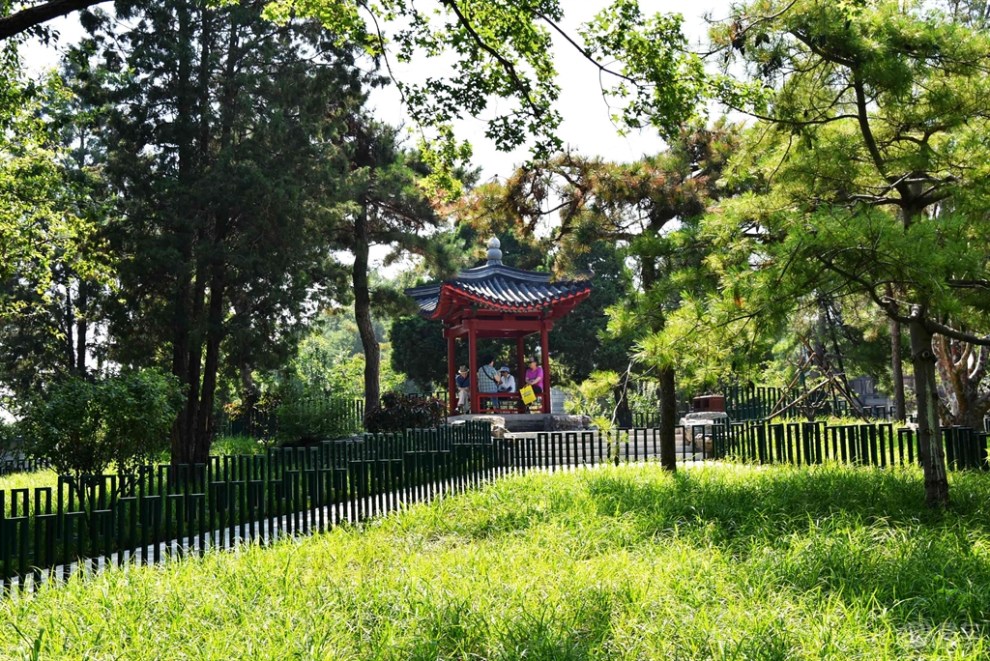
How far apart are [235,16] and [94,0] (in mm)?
8999

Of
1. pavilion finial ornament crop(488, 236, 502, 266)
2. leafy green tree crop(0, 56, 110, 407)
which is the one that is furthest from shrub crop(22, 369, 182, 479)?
pavilion finial ornament crop(488, 236, 502, 266)

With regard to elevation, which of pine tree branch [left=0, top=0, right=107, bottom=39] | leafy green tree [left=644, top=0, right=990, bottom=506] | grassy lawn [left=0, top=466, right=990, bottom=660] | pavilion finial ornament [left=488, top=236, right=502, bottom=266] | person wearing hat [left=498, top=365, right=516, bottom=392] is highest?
pavilion finial ornament [left=488, top=236, right=502, bottom=266]

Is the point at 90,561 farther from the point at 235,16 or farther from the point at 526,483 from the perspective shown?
the point at 235,16

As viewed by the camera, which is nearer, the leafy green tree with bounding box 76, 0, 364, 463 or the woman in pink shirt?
the leafy green tree with bounding box 76, 0, 364, 463

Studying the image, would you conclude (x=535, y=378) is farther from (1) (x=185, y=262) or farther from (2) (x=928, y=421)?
(2) (x=928, y=421)

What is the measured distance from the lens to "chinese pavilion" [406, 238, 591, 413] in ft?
67.1

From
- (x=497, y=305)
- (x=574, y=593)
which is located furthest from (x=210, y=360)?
(x=574, y=593)

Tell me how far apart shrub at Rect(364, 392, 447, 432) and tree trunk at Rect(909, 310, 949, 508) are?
12.2 meters

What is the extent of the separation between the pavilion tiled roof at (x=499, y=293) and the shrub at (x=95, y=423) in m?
9.96

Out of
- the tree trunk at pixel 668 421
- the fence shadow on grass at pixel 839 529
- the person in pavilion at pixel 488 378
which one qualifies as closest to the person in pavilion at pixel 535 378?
Result: the person in pavilion at pixel 488 378

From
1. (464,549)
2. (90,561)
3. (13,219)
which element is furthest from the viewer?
(13,219)

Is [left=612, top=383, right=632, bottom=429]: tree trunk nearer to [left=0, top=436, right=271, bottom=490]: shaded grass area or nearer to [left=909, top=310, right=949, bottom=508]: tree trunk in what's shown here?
[left=909, top=310, right=949, bottom=508]: tree trunk

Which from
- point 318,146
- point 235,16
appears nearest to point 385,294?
point 318,146

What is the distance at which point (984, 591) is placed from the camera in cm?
462
